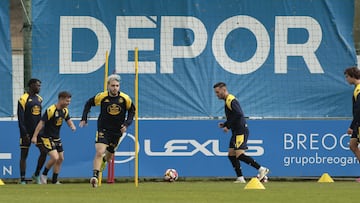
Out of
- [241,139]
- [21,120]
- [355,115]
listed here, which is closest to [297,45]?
[241,139]

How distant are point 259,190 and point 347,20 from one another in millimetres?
7617

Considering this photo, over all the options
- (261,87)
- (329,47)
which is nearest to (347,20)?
(329,47)

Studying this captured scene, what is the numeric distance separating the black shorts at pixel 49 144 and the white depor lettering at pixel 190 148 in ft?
6.69

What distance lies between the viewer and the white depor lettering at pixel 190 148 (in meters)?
20.5

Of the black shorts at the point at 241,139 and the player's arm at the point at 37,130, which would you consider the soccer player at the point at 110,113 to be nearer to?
the player's arm at the point at 37,130

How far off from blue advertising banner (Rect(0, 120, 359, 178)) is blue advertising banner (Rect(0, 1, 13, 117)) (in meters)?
0.49

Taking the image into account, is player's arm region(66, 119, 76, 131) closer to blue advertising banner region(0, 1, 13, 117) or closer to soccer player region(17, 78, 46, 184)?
soccer player region(17, 78, 46, 184)

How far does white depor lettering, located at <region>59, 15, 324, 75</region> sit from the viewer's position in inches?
819

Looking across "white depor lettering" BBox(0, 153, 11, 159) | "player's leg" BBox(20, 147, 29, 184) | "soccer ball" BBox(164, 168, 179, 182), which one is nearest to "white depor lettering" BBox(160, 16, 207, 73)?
"soccer ball" BBox(164, 168, 179, 182)

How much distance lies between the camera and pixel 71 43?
20.8 meters

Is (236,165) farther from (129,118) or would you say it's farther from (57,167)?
(57,167)

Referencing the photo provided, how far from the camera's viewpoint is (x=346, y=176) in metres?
21.0

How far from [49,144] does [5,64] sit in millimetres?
2229

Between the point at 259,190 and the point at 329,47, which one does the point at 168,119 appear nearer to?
the point at 329,47
